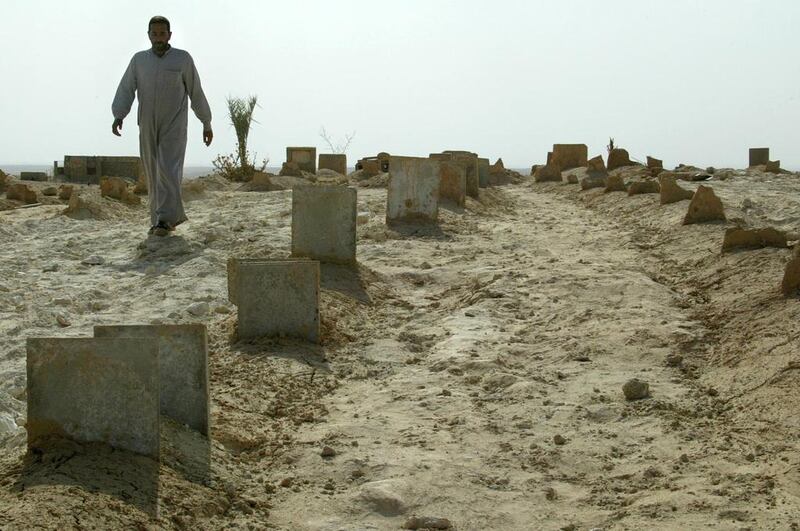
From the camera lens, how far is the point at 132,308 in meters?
7.02

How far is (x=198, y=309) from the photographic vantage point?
6.95 m

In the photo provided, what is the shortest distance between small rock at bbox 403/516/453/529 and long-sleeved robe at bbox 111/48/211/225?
635 centimetres

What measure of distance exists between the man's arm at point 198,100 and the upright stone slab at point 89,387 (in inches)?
246

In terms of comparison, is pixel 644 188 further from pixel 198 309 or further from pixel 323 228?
pixel 198 309

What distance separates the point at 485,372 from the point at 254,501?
1998mm

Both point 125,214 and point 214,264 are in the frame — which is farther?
point 125,214

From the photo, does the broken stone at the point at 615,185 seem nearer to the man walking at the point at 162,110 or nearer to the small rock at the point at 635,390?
the man walking at the point at 162,110

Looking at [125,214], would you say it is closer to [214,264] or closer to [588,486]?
[214,264]

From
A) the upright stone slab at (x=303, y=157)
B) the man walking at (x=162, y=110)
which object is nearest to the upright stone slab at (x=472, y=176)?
the man walking at (x=162, y=110)

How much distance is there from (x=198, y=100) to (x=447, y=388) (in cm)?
525

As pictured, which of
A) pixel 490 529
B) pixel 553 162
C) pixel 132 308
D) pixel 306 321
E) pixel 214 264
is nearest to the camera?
A: pixel 490 529

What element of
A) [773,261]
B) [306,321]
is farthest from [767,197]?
[306,321]

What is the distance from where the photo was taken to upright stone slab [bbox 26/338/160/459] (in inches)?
153

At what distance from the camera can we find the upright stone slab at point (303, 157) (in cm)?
2172
